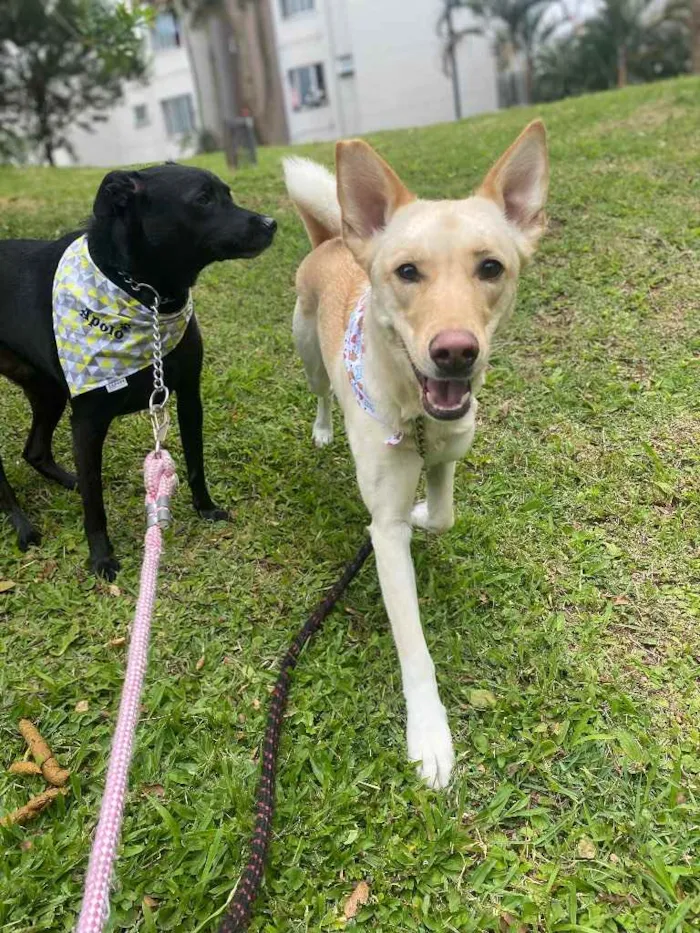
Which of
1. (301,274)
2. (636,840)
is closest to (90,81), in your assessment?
(301,274)

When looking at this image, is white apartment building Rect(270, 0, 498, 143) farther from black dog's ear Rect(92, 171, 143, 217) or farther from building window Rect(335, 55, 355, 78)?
black dog's ear Rect(92, 171, 143, 217)

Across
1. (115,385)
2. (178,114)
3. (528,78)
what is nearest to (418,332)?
(115,385)

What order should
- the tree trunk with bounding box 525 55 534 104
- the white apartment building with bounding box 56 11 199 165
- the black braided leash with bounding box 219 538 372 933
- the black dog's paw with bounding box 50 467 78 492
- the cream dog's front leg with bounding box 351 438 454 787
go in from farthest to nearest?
the tree trunk with bounding box 525 55 534 104 → the white apartment building with bounding box 56 11 199 165 → the black dog's paw with bounding box 50 467 78 492 → the cream dog's front leg with bounding box 351 438 454 787 → the black braided leash with bounding box 219 538 372 933

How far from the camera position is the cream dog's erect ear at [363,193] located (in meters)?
2.33

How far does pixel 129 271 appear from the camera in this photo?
8.82ft

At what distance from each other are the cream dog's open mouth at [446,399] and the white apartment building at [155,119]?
33857 mm

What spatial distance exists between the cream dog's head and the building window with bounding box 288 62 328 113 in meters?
34.5

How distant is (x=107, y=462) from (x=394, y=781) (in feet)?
8.28

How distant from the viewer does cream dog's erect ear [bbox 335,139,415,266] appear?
2332 mm

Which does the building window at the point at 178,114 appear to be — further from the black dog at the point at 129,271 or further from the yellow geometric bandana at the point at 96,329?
the yellow geometric bandana at the point at 96,329

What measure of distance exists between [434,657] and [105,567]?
1526 mm

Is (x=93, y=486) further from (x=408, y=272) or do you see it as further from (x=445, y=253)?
(x=445, y=253)

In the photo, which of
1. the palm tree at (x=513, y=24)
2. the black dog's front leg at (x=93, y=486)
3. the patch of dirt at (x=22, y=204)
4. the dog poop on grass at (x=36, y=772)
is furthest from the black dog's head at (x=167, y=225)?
the palm tree at (x=513, y=24)

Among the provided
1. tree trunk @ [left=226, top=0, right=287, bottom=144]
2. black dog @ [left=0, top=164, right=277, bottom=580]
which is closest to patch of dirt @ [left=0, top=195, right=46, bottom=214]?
black dog @ [left=0, top=164, right=277, bottom=580]
